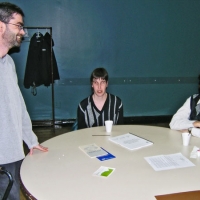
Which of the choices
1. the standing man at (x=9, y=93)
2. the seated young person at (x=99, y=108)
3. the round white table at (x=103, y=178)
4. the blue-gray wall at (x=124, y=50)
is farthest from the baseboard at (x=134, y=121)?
the standing man at (x=9, y=93)

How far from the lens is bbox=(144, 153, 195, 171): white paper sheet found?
Result: 1490 mm

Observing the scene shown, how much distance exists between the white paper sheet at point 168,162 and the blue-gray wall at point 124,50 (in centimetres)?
344

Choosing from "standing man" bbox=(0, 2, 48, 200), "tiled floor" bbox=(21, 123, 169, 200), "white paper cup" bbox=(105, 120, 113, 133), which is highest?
"standing man" bbox=(0, 2, 48, 200)

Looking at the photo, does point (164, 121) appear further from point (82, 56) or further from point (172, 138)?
point (172, 138)

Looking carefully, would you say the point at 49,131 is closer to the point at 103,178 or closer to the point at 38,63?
the point at 38,63

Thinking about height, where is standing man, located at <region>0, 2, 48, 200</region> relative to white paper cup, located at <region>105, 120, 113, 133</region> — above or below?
above

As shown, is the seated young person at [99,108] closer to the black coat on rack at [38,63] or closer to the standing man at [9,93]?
the standing man at [9,93]

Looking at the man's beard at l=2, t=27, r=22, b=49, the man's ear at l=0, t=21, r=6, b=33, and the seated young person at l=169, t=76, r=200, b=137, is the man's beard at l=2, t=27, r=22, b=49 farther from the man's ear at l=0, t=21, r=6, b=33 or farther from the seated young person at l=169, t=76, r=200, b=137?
the seated young person at l=169, t=76, r=200, b=137

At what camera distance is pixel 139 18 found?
4.90m

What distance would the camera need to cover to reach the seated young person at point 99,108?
2604 millimetres

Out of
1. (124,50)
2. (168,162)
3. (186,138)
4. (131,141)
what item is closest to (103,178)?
(168,162)

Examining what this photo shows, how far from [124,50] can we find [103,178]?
12.7 feet

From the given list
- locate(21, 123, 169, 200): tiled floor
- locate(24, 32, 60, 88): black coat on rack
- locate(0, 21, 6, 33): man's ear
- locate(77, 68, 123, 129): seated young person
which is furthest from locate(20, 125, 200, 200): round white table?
locate(24, 32, 60, 88): black coat on rack

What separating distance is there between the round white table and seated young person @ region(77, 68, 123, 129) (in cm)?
67
